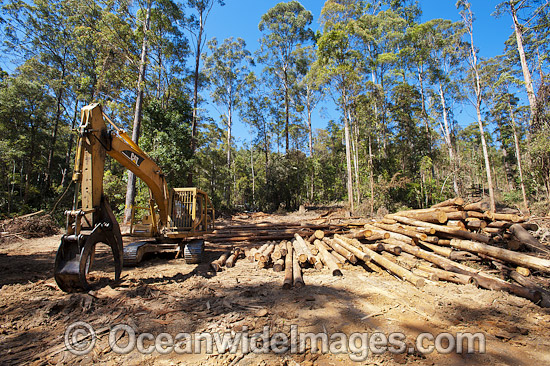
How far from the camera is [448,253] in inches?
220

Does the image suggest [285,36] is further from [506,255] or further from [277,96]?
[506,255]

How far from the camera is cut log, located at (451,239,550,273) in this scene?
4.19m

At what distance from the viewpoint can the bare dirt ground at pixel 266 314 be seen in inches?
105

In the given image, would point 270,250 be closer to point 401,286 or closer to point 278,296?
point 278,296

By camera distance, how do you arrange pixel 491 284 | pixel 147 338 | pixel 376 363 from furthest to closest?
pixel 491 284 < pixel 147 338 < pixel 376 363

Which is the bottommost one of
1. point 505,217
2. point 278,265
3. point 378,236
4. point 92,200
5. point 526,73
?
point 278,265

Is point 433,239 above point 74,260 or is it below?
below

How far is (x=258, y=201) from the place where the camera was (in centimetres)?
2811

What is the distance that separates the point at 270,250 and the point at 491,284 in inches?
202

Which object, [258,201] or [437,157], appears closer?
[437,157]

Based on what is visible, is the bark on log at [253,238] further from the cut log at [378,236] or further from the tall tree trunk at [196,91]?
the tall tree trunk at [196,91]

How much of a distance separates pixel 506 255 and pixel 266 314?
4808mm

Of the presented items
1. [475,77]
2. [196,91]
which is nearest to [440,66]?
[475,77]

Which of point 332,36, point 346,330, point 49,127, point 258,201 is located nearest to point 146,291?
point 346,330
